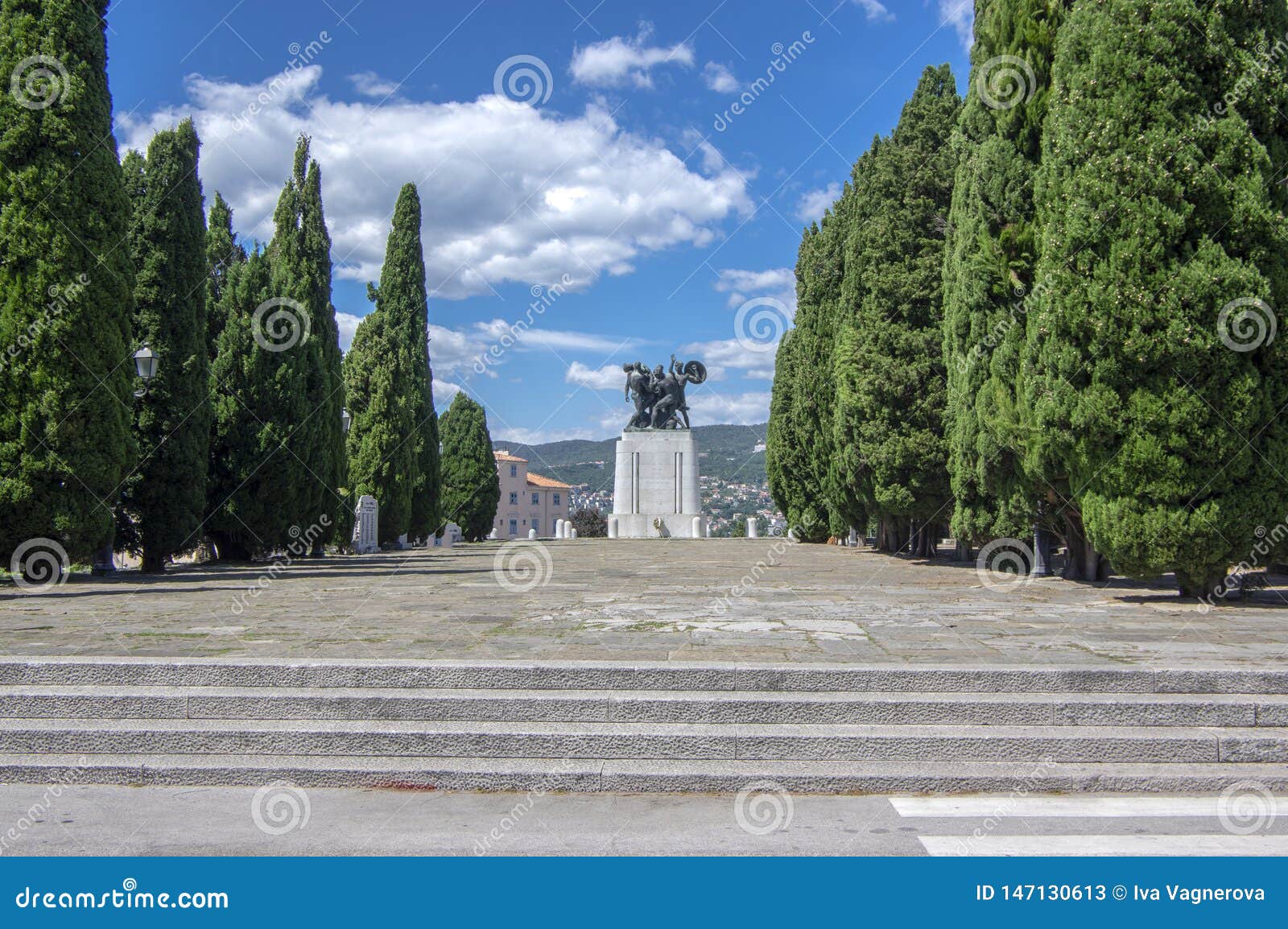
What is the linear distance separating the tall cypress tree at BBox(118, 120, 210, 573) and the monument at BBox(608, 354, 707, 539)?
31.7 m

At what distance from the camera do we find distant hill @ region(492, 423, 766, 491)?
108875 millimetres

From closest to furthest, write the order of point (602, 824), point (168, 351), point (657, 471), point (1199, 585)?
point (602, 824) < point (1199, 585) < point (168, 351) < point (657, 471)

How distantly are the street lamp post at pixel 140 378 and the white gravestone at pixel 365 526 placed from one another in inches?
389

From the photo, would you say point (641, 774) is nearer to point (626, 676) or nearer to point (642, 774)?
point (642, 774)

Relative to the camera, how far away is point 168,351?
1484 cm

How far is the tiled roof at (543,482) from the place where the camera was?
321 feet

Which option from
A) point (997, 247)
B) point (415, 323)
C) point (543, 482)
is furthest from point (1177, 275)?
point (543, 482)

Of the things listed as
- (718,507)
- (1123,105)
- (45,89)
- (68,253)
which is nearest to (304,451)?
(68,253)

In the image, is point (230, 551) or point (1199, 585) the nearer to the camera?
point (1199, 585)

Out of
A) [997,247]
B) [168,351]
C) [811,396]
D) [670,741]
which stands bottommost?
[670,741]

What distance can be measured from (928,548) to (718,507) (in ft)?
276

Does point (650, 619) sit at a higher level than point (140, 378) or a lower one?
lower

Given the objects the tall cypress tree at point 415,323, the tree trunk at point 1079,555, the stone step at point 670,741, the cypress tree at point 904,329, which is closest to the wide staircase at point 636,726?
the stone step at point 670,741

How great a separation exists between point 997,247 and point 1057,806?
9811mm
